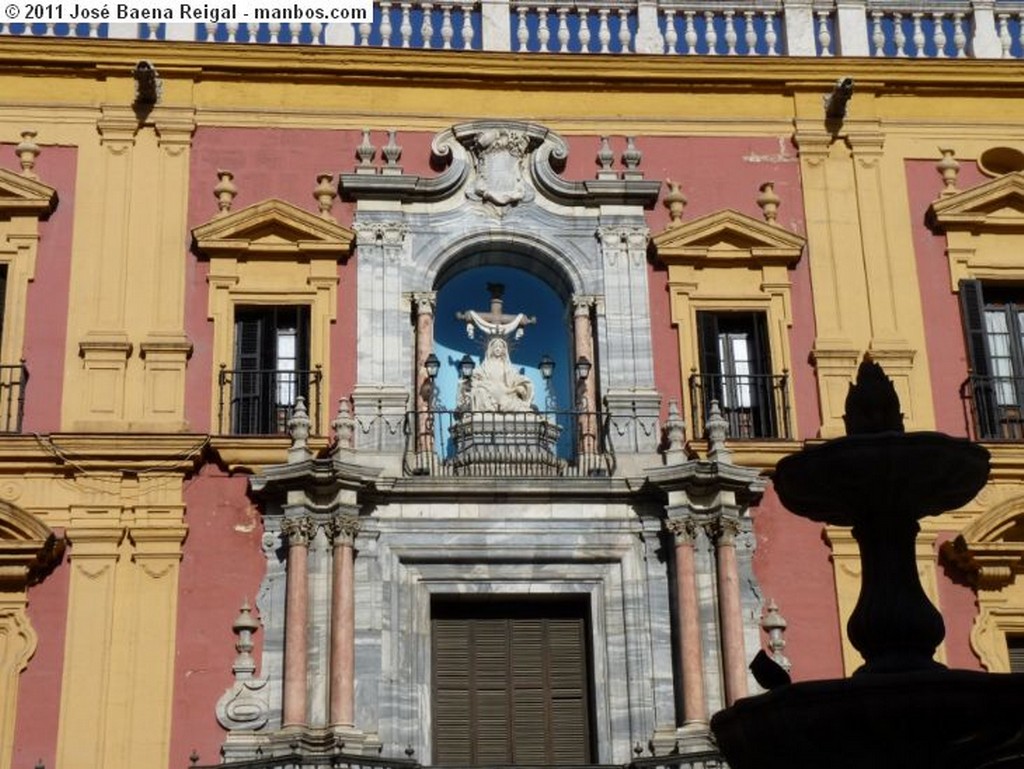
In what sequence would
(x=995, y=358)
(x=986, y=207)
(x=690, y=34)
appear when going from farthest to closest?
(x=690, y=34) → (x=986, y=207) → (x=995, y=358)

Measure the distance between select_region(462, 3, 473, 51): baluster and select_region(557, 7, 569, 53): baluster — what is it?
831 mm

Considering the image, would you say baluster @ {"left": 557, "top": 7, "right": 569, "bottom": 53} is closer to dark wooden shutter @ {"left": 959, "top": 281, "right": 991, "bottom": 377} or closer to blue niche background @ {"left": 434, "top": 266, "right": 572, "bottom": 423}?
blue niche background @ {"left": 434, "top": 266, "right": 572, "bottom": 423}

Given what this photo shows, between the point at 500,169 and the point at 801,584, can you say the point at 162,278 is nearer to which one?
the point at 500,169

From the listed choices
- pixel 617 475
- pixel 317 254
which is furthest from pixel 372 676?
pixel 317 254

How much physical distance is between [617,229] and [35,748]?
6507 mm

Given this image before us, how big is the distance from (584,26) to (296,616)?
6.36 metres

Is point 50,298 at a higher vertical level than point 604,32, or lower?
lower

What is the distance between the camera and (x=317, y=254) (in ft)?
49.9

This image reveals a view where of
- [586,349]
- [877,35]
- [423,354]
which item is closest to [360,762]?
[423,354]

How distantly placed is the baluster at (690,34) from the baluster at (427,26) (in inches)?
94.0

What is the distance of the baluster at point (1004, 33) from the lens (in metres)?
16.7

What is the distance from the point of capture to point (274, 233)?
15.3 m

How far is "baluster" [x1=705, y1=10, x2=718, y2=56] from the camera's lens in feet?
54.3

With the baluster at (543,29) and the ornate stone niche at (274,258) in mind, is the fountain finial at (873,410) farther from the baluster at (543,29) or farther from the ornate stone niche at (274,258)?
the baluster at (543,29)
